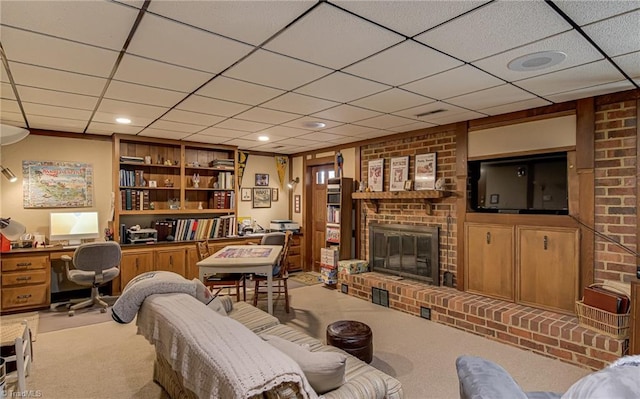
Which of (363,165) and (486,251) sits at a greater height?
(363,165)

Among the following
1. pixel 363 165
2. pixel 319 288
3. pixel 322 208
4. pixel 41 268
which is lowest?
pixel 319 288

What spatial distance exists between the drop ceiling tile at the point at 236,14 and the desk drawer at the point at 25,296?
13.9ft

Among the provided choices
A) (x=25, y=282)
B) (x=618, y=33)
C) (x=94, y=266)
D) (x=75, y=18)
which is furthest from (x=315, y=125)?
(x=25, y=282)

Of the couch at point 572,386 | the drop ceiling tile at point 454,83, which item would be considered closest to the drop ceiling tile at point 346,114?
the drop ceiling tile at point 454,83

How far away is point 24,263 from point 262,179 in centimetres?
376

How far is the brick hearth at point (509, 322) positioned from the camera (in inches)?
112

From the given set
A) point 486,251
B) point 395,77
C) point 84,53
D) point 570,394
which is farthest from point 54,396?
point 486,251

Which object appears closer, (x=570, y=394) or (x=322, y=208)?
(x=570, y=394)

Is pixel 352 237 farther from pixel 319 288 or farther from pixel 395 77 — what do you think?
pixel 395 77

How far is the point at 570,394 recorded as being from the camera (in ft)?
3.69

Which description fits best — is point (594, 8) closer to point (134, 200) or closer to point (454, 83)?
point (454, 83)

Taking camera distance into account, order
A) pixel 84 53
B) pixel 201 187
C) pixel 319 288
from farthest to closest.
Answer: pixel 201 187, pixel 319 288, pixel 84 53

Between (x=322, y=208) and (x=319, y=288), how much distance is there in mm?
1630

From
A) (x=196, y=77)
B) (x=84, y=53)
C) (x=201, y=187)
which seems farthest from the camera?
(x=201, y=187)
